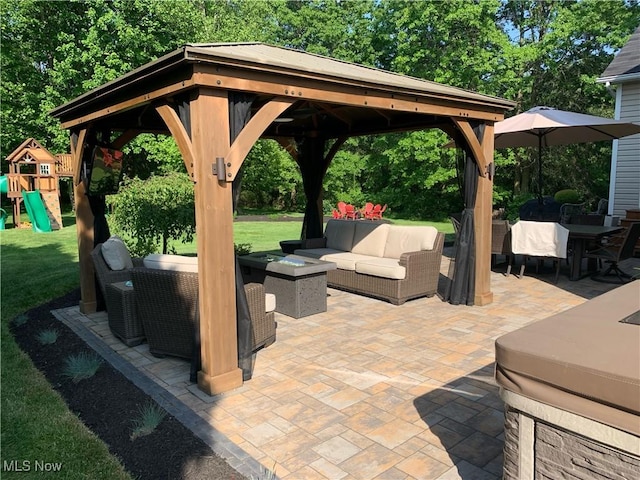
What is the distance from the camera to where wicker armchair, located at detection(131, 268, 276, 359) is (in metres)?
4.08

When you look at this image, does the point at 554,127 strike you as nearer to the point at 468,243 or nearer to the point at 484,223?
the point at 484,223

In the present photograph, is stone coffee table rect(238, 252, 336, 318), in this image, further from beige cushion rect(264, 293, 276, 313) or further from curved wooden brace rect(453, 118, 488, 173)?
curved wooden brace rect(453, 118, 488, 173)

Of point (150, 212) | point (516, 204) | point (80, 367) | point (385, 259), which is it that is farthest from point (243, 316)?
point (516, 204)

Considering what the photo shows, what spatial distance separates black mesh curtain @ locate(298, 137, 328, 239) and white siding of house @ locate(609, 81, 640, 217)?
6.90 m

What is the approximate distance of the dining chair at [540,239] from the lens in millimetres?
7035

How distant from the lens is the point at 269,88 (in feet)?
12.5

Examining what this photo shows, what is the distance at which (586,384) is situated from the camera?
5.65ft

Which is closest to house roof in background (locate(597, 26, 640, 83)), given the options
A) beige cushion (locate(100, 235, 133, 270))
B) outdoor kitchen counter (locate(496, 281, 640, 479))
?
outdoor kitchen counter (locate(496, 281, 640, 479))

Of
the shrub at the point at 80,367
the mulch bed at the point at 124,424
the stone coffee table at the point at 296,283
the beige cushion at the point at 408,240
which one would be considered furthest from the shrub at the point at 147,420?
the beige cushion at the point at 408,240

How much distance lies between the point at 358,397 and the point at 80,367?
2.50 meters

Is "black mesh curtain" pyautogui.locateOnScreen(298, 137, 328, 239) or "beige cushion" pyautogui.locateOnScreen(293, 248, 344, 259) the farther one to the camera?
"black mesh curtain" pyautogui.locateOnScreen(298, 137, 328, 239)

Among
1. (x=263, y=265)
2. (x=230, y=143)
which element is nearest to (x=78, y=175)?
(x=263, y=265)

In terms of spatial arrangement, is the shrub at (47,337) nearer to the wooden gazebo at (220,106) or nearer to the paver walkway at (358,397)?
the paver walkway at (358,397)

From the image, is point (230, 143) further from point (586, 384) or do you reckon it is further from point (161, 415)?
Result: point (586, 384)
